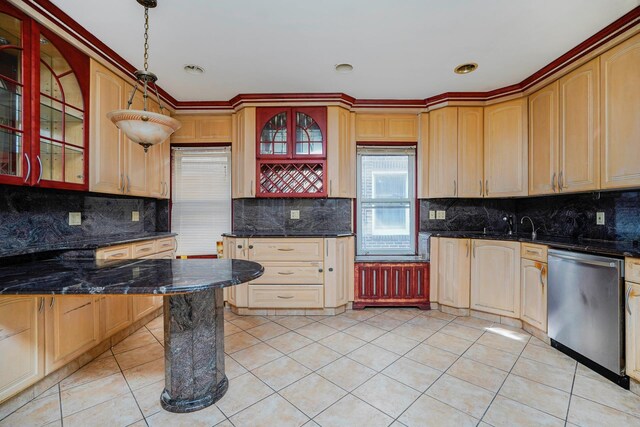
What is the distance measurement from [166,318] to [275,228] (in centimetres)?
207

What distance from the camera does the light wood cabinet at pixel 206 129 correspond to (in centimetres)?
364

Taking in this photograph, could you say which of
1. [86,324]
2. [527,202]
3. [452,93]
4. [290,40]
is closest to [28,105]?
[86,324]

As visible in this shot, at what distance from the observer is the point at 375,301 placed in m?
3.36

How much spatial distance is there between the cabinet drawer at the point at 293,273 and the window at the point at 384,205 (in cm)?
81

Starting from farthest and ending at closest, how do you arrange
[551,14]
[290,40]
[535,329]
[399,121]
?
[399,121], [535,329], [290,40], [551,14]

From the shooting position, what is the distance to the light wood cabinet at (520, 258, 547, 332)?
2.53 m

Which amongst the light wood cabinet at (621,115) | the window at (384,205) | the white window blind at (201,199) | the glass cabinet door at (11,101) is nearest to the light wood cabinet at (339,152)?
the window at (384,205)

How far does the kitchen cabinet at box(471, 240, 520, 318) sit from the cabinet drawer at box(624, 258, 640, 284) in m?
0.93

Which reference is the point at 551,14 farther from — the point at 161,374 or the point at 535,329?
the point at 161,374

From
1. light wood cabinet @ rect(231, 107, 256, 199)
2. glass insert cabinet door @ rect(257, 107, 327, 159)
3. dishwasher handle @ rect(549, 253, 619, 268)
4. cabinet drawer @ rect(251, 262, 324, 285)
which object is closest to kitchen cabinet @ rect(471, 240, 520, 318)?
dishwasher handle @ rect(549, 253, 619, 268)

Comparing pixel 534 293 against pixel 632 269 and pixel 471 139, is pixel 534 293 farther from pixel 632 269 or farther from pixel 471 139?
pixel 471 139

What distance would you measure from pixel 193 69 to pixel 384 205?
2612 mm

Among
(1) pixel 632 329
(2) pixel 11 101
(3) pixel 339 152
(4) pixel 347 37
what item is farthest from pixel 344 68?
(1) pixel 632 329

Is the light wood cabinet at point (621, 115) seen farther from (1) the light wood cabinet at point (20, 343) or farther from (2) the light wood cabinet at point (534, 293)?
(1) the light wood cabinet at point (20, 343)
